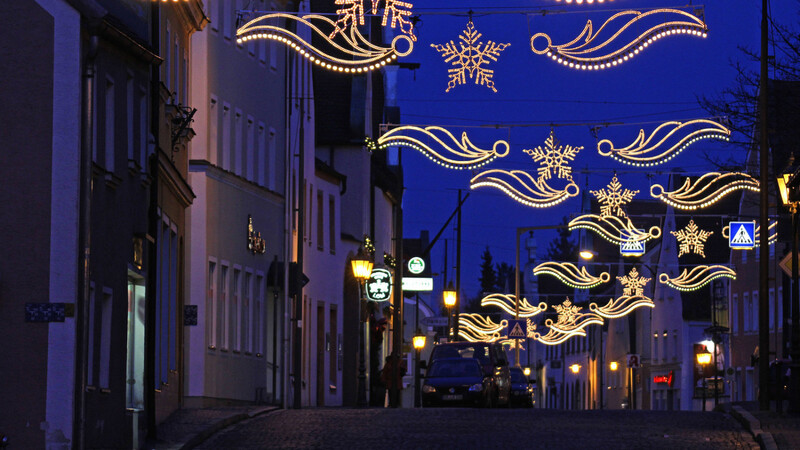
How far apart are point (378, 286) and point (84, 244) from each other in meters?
37.0

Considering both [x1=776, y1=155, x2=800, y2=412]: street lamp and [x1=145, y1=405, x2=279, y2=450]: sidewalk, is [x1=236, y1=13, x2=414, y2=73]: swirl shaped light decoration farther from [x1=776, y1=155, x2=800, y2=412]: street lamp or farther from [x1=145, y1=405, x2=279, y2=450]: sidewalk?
[x1=776, y1=155, x2=800, y2=412]: street lamp

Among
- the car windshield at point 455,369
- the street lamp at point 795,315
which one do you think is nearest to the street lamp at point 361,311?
the car windshield at point 455,369

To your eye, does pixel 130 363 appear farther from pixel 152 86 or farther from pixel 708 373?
pixel 708 373

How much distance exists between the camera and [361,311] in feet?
192

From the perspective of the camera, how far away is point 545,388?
450 feet

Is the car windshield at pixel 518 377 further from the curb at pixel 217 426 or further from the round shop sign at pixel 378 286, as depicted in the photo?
the curb at pixel 217 426

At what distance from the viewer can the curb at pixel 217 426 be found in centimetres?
2212

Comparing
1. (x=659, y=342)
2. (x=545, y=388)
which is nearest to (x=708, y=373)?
(x=659, y=342)

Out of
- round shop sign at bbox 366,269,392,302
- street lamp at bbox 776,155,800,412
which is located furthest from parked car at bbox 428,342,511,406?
round shop sign at bbox 366,269,392,302

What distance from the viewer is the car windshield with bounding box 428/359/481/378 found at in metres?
39.8

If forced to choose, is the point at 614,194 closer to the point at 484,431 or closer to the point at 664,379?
the point at 484,431

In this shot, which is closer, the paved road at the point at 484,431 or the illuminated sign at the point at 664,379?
the paved road at the point at 484,431

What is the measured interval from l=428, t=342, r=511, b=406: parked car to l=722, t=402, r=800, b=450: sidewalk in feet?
33.2

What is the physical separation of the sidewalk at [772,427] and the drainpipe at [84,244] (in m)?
8.82
